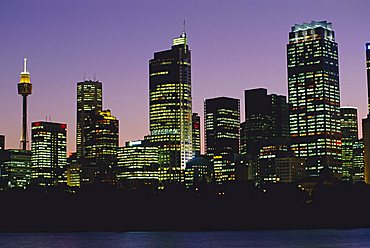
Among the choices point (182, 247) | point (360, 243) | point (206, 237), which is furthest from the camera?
point (206, 237)

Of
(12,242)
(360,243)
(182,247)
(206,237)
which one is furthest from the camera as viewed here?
(206,237)

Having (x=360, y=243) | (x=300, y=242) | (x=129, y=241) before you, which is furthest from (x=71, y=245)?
(x=360, y=243)

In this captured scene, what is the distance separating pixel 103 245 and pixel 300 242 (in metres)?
37.9

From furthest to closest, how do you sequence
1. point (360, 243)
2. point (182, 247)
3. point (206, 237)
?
1. point (206, 237)
2. point (360, 243)
3. point (182, 247)

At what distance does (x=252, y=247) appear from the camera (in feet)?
475

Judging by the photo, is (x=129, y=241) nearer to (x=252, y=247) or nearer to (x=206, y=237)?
(x=206, y=237)

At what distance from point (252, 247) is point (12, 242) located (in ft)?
168

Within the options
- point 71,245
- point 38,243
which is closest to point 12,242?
point 38,243

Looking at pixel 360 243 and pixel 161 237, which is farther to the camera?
pixel 161 237

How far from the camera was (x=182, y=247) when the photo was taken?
144 meters

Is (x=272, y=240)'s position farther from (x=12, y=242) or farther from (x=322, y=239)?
(x=12, y=242)

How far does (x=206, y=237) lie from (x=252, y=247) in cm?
3322

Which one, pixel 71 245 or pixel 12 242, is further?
pixel 12 242

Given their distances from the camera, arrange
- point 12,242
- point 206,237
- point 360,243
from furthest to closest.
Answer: point 206,237 < point 12,242 < point 360,243
